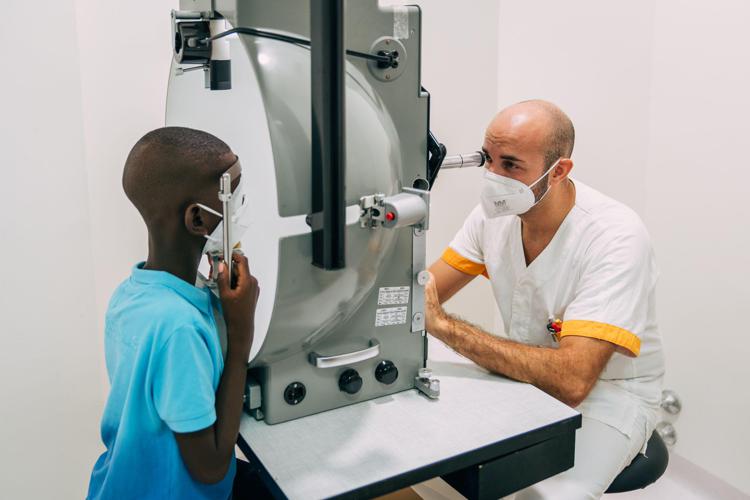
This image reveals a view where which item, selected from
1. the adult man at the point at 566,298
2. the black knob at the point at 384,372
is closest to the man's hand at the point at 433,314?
the adult man at the point at 566,298

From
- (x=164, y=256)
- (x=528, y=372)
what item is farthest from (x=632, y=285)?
(x=164, y=256)

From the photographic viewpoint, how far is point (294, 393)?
117 centimetres

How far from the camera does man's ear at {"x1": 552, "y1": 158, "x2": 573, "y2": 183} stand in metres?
1.64

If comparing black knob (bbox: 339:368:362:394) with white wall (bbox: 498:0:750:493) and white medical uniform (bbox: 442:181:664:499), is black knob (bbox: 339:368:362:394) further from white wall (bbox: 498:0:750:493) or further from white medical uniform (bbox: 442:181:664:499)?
white wall (bbox: 498:0:750:493)

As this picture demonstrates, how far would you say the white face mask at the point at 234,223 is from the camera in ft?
3.35

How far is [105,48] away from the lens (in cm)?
172

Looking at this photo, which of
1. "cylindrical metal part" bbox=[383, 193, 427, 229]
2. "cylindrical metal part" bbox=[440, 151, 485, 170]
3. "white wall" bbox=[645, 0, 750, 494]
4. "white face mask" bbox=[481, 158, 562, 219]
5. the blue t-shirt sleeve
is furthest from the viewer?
"white wall" bbox=[645, 0, 750, 494]

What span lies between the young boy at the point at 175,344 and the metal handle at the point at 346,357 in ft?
0.52

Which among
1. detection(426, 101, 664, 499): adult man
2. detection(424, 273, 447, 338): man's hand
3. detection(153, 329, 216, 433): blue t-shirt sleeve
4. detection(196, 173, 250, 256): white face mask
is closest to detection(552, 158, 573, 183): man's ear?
detection(426, 101, 664, 499): adult man

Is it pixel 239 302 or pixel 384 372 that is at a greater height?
pixel 239 302

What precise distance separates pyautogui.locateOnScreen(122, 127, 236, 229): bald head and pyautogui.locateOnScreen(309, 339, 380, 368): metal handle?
340mm

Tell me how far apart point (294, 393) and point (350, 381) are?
0.34 feet

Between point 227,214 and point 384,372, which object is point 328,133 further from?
point 384,372

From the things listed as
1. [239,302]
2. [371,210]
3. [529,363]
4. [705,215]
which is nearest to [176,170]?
[239,302]
